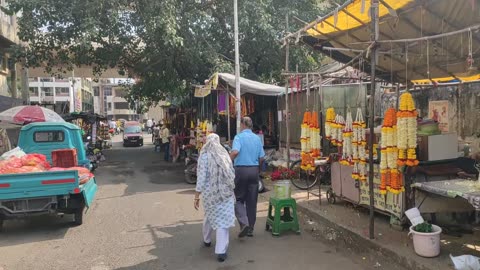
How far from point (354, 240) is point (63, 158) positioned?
7075 millimetres

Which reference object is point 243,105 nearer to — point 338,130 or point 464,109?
point 338,130

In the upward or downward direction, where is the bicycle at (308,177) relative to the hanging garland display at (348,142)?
downward

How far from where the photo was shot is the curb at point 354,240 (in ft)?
16.9

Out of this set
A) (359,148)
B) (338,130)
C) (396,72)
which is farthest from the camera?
(396,72)

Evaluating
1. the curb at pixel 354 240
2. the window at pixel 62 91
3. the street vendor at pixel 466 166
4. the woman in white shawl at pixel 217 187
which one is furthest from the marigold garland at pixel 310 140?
the window at pixel 62 91

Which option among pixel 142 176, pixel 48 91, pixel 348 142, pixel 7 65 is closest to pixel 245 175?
pixel 348 142

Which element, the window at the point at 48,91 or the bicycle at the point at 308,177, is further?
the window at the point at 48,91

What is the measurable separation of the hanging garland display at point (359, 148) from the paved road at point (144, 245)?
143 centimetres

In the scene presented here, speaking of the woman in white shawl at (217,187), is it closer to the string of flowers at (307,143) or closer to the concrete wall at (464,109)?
the string of flowers at (307,143)

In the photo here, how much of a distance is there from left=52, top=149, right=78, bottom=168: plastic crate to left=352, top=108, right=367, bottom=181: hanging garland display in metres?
6.62

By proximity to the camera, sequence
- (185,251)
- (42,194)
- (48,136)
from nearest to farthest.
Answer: (185,251) < (42,194) < (48,136)

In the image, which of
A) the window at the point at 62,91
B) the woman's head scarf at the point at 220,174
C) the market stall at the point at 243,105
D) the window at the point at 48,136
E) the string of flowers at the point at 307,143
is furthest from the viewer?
the window at the point at 62,91

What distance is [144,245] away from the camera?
654 cm

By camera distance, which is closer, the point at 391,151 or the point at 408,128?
the point at 408,128
